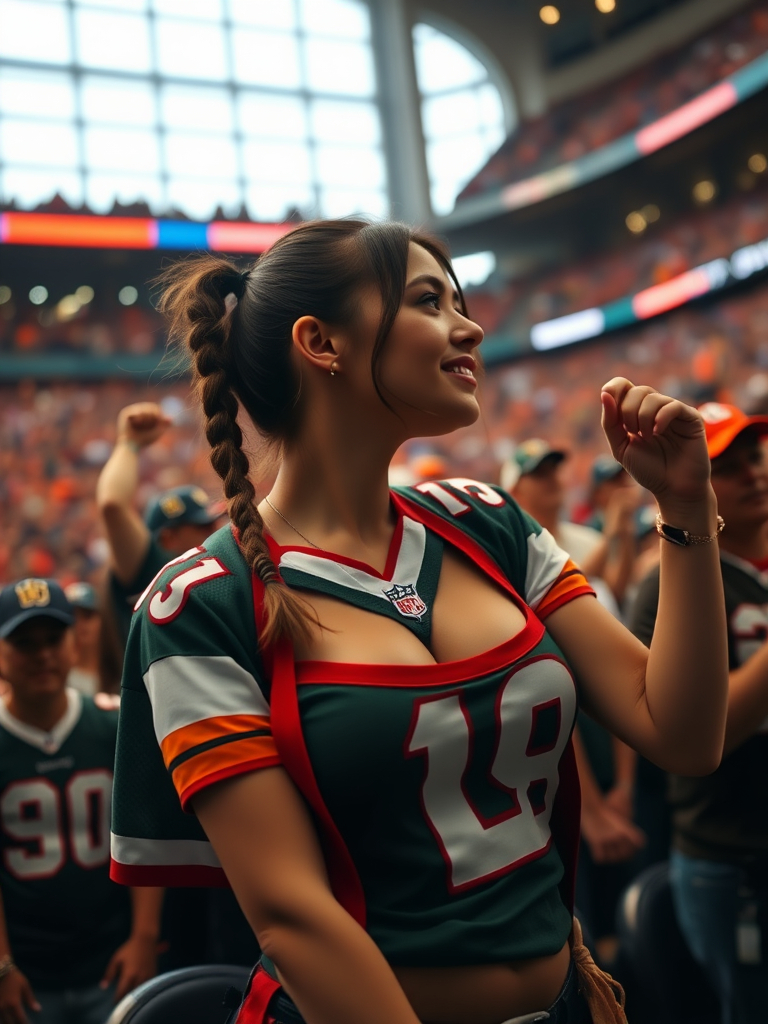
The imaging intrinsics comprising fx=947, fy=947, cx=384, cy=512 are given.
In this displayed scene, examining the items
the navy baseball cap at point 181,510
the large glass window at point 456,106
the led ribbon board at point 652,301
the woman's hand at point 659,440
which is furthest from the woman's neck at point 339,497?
the large glass window at point 456,106

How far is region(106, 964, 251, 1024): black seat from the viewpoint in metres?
1.63

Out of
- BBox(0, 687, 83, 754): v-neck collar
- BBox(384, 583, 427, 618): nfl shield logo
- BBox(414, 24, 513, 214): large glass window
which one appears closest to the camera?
BBox(384, 583, 427, 618): nfl shield logo

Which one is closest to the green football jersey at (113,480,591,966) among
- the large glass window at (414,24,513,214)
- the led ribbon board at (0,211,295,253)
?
the led ribbon board at (0,211,295,253)

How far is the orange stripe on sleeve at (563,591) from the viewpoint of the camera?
4.42 ft

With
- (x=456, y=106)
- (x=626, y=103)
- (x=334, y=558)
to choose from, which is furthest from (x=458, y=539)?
(x=456, y=106)

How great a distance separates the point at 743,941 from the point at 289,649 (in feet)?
5.15

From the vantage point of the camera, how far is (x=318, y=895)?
1.05 meters

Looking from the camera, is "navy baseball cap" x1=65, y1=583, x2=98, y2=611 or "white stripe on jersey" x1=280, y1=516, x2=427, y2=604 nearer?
"white stripe on jersey" x1=280, y1=516, x2=427, y2=604

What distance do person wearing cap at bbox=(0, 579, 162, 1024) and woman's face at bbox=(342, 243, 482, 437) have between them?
5.86ft

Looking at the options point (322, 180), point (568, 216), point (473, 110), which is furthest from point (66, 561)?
point (473, 110)

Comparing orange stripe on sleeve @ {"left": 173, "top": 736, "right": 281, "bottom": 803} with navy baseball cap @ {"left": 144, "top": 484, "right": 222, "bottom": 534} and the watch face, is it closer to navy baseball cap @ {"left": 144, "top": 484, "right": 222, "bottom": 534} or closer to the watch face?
the watch face

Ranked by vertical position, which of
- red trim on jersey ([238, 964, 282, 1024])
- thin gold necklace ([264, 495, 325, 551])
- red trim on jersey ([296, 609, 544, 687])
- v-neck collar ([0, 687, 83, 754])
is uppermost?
thin gold necklace ([264, 495, 325, 551])

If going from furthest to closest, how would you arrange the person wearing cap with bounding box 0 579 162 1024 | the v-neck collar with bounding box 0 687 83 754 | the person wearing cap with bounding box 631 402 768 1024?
the v-neck collar with bounding box 0 687 83 754
the person wearing cap with bounding box 0 579 162 1024
the person wearing cap with bounding box 631 402 768 1024

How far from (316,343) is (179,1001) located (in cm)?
117
